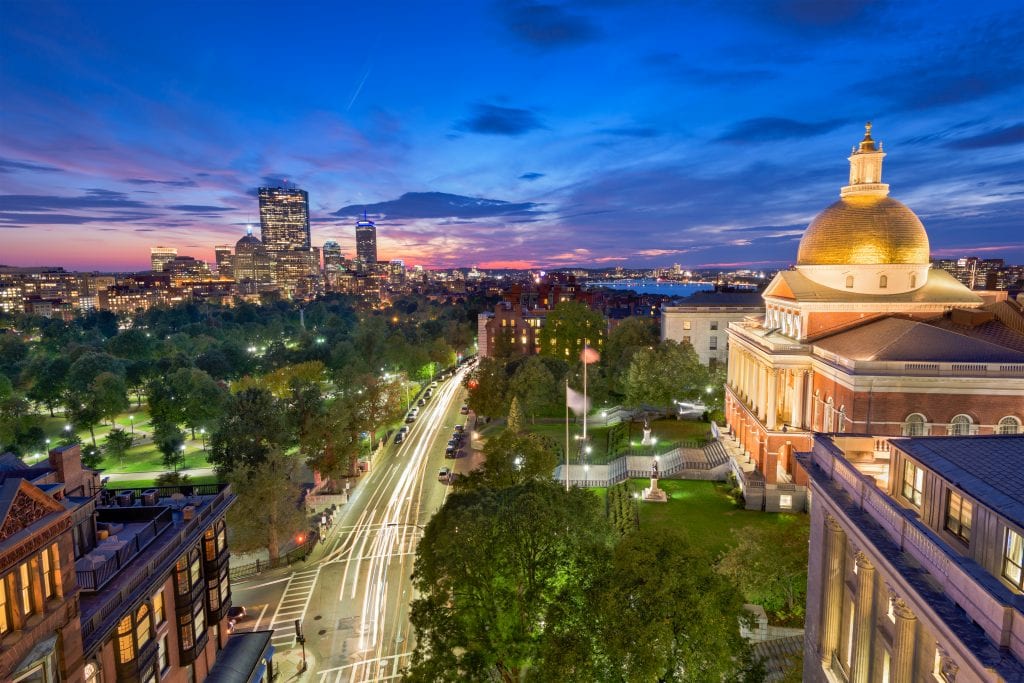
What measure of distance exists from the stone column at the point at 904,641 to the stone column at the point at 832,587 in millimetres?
4658

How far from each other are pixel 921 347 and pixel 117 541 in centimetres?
4627

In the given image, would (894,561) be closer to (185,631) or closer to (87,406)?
(185,631)

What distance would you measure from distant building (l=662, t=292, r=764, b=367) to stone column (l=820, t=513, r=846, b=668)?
72064mm

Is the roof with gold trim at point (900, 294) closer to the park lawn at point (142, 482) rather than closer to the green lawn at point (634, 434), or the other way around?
the green lawn at point (634, 434)

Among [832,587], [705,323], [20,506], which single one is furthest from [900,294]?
[20,506]

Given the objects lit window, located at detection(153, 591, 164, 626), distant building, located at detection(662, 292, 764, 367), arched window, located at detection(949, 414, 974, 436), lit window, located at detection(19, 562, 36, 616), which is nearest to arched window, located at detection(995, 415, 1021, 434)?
arched window, located at detection(949, 414, 974, 436)

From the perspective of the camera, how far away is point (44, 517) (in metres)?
16.8

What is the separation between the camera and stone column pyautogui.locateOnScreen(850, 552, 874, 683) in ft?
58.7

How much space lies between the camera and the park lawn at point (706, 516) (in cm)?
3828

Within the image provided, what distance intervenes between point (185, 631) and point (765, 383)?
145 ft

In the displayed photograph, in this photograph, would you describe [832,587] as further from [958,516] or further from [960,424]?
[960,424]

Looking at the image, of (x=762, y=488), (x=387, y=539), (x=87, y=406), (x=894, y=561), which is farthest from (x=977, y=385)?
(x=87, y=406)

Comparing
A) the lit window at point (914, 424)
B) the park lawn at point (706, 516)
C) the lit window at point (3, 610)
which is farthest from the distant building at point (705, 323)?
the lit window at point (3, 610)

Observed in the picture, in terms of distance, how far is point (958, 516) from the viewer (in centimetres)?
1572
